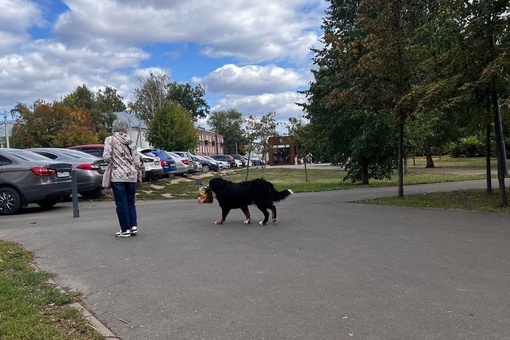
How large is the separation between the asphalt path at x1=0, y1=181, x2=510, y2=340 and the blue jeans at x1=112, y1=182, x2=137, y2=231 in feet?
0.98

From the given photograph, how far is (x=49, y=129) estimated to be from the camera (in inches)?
1804

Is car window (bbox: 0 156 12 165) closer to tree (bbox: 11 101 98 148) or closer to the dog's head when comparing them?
the dog's head

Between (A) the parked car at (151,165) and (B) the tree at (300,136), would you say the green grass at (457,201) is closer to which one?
(A) the parked car at (151,165)

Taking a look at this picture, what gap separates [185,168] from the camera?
26.1 meters

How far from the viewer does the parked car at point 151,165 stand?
65.4 ft

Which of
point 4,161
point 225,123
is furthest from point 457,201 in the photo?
point 225,123

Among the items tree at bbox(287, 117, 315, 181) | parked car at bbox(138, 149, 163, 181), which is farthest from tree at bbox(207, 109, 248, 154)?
parked car at bbox(138, 149, 163, 181)

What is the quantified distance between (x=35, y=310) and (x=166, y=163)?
1892cm

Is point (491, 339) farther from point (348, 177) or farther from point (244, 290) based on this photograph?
point (348, 177)

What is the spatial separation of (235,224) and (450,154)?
5621 centimetres

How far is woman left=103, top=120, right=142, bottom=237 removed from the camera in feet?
25.6

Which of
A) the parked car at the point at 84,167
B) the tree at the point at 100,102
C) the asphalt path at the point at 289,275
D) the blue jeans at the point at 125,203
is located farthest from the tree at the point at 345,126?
the tree at the point at 100,102

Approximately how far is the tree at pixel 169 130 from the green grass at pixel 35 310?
47.1 m

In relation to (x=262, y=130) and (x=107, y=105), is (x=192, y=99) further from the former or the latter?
(x=262, y=130)
